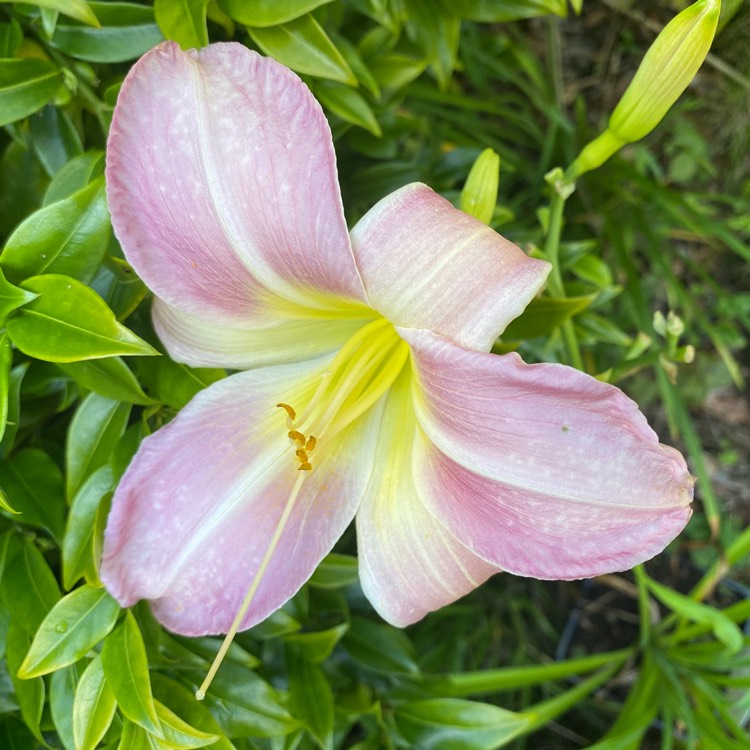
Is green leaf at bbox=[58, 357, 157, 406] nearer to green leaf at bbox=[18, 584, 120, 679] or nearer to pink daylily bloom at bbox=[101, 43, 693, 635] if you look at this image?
pink daylily bloom at bbox=[101, 43, 693, 635]

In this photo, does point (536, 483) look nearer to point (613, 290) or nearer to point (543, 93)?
point (613, 290)

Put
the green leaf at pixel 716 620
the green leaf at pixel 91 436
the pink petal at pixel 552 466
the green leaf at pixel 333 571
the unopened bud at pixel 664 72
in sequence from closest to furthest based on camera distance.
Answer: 1. the pink petal at pixel 552 466
2. the unopened bud at pixel 664 72
3. the green leaf at pixel 91 436
4. the green leaf at pixel 333 571
5. the green leaf at pixel 716 620

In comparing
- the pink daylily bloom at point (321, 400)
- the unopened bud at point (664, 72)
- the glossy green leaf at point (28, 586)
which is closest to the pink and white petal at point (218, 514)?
the pink daylily bloom at point (321, 400)

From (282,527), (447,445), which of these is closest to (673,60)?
(447,445)

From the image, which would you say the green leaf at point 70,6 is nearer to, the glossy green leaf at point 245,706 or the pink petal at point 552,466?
the pink petal at point 552,466

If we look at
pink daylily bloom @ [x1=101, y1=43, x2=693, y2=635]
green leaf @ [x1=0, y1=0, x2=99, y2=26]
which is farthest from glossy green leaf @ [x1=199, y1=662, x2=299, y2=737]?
green leaf @ [x1=0, y1=0, x2=99, y2=26]
